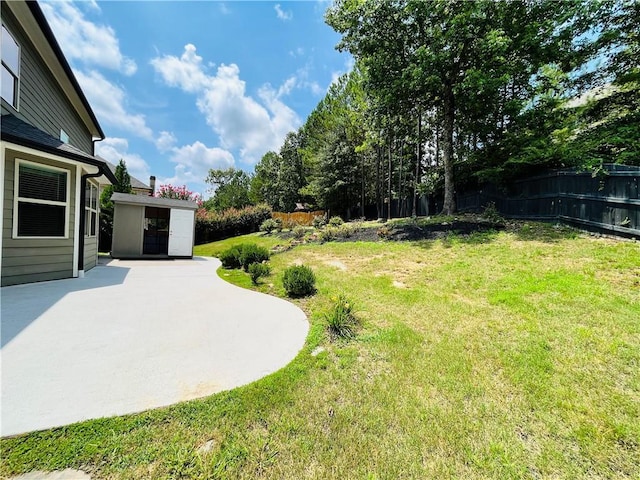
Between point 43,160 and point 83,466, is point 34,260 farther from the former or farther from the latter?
point 83,466

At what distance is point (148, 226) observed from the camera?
39.0 ft

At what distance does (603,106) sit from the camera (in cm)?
913

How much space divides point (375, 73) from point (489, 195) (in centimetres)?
688

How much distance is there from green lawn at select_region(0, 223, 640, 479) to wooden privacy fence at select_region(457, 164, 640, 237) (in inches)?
92.1

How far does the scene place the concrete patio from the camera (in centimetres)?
199

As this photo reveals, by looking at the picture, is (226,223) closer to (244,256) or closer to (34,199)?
(244,256)

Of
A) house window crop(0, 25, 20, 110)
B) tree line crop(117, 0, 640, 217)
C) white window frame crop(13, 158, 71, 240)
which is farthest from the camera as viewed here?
tree line crop(117, 0, 640, 217)

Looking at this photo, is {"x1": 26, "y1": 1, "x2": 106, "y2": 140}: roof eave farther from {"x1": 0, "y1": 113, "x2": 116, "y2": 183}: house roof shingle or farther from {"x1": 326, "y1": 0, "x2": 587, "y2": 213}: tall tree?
{"x1": 326, "y1": 0, "x2": 587, "y2": 213}: tall tree

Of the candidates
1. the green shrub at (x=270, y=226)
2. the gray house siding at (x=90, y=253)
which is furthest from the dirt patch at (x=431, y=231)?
the green shrub at (x=270, y=226)

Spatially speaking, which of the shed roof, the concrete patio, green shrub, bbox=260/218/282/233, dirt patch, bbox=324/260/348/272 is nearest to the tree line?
dirt patch, bbox=324/260/348/272

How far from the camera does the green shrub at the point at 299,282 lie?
5.19 metres

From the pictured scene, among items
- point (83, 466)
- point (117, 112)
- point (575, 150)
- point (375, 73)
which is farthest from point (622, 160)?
point (117, 112)

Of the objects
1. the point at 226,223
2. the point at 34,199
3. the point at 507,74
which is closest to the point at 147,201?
the point at 34,199

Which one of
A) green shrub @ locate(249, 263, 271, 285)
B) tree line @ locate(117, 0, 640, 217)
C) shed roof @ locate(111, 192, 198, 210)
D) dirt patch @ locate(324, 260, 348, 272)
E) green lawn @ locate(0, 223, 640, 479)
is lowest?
green lawn @ locate(0, 223, 640, 479)
